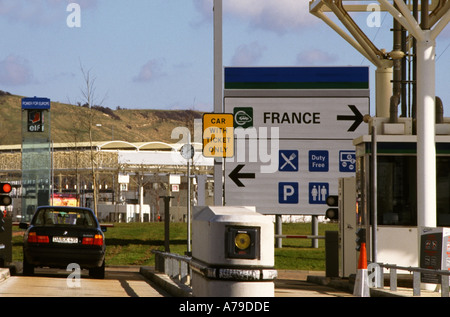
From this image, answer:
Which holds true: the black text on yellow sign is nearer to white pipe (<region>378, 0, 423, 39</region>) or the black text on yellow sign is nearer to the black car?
white pipe (<region>378, 0, 423, 39</region>)

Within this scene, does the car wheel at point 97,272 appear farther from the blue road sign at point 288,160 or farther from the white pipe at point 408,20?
the blue road sign at point 288,160

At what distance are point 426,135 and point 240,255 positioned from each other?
9.64 metres

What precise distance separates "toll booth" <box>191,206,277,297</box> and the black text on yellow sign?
736cm

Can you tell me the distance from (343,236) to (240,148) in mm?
10023

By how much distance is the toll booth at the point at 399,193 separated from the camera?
66.3ft

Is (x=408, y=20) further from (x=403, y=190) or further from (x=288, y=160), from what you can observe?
(x=288, y=160)

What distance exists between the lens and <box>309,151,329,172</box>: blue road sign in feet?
109

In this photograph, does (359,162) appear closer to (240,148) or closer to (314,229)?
(240,148)

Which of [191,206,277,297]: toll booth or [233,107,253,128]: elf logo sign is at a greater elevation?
[233,107,253,128]: elf logo sign

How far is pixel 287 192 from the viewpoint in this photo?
33.2 m

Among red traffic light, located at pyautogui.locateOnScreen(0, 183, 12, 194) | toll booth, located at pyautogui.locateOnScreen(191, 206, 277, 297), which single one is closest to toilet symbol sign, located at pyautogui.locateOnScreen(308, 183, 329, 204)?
red traffic light, located at pyautogui.locateOnScreen(0, 183, 12, 194)

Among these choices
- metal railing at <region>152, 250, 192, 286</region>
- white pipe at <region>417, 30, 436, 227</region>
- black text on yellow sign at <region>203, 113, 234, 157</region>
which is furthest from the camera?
white pipe at <region>417, 30, 436, 227</region>
